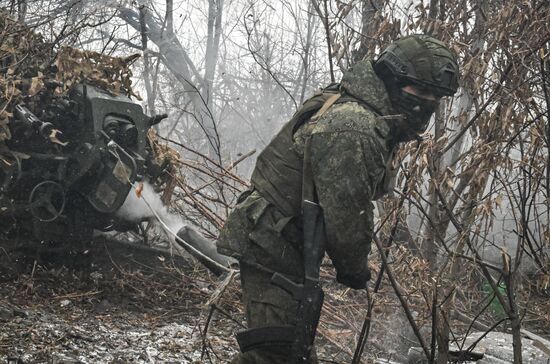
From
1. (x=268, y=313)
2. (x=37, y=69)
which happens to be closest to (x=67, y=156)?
(x=37, y=69)

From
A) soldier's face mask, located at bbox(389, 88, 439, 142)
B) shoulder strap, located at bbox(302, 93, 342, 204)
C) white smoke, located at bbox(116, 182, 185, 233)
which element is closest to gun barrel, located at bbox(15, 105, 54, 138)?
white smoke, located at bbox(116, 182, 185, 233)

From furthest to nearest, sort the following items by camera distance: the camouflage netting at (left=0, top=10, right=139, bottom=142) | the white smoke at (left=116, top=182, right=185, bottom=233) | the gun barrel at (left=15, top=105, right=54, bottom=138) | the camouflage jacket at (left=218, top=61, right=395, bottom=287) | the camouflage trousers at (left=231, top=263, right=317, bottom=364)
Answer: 1. the white smoke at (left=116, top=182, right=185, bottom=233)
2. the camouflage netting at (left=0, top=10, right=139, bottom=142)
3. the gun barrel at (left=15, top=105, right=54, bottom=138)
4. the camouflage trousers at (left=231, top=263, right=317, bottom=364)
5. the camouflage jacket at (left=218, top=61, right=395, bottom=287)

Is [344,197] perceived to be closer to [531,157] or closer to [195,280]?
[531,157]

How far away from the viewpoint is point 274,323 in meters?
3.01

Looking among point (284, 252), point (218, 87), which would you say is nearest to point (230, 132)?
point (218, 87)

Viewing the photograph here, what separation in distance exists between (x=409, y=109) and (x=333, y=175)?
58cm

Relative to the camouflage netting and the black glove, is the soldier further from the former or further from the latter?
the camouflage netting

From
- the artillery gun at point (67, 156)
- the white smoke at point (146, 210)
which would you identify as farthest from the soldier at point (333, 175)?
the white smoke at point (146, 210)

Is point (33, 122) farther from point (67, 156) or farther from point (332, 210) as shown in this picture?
→ point (332, 210)

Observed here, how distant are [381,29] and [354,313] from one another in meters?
2.62

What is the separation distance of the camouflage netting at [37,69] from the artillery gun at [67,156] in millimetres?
97

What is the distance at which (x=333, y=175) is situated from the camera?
2855 mm

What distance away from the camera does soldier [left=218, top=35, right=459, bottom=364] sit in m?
2.88

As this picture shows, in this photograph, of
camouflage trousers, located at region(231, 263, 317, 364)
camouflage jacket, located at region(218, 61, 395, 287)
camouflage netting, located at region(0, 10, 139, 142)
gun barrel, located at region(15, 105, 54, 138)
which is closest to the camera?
camouflage jacket, located at region(218, 61, 395, 287)
